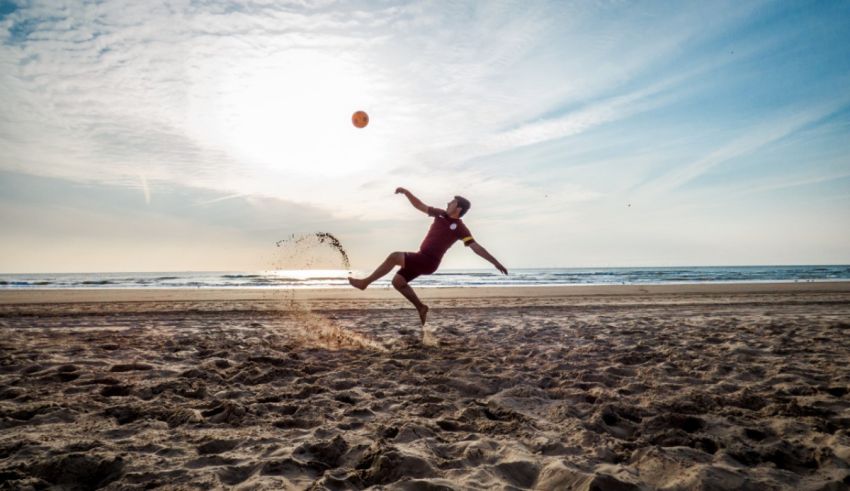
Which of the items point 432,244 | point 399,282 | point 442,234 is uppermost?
point 442,234

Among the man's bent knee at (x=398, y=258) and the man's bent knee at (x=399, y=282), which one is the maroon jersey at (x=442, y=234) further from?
the man's bent knee at (x=399, y=282)

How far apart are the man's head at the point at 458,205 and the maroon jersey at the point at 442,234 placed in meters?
0.12

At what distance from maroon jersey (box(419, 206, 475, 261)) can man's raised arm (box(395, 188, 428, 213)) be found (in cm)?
10

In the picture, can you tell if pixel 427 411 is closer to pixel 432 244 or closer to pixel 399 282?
pixel 399 282

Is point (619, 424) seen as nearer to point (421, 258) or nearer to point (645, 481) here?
point (645, 481)

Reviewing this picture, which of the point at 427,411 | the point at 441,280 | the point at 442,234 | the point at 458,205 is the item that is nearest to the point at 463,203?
the point at 458,205

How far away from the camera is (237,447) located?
2.76 metres

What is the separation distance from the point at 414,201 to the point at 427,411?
13.7 feet

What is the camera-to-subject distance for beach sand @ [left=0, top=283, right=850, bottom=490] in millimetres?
2377

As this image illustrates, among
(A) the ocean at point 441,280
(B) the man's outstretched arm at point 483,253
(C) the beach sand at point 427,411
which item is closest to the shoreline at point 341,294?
(A) the ocean at point 441,280

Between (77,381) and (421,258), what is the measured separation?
4.51m

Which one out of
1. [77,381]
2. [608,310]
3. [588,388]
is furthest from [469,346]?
[608,310]

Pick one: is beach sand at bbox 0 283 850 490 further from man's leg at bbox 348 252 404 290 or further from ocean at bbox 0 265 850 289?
ocean at bbox 0 265 850 289

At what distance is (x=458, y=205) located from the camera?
22.4 ft
